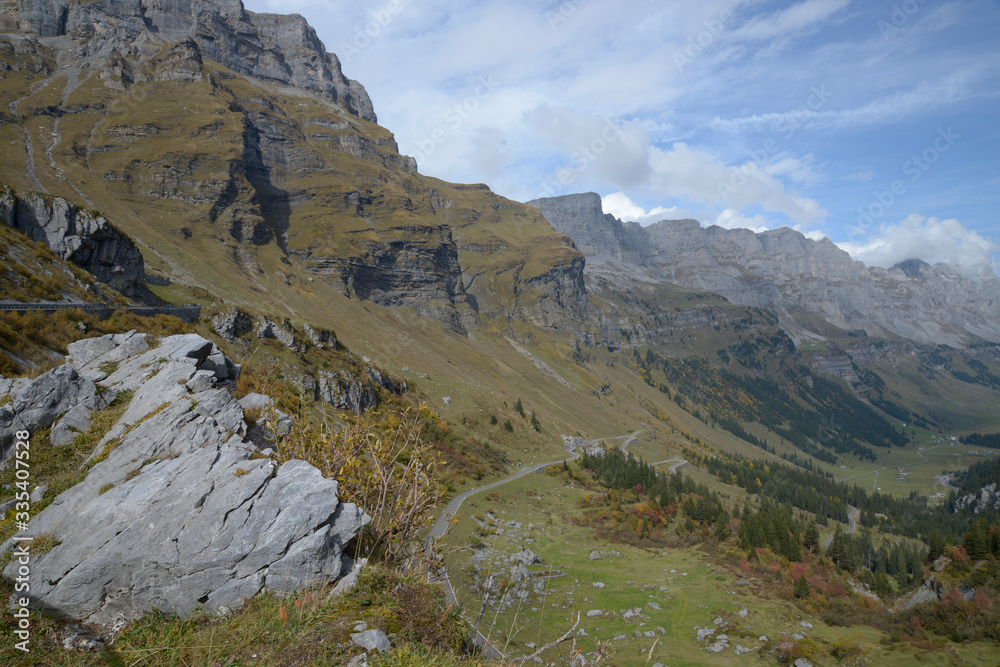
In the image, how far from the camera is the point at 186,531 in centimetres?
814

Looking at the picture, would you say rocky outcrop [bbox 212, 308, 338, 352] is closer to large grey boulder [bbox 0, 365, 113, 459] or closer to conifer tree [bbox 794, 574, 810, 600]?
large grey boulder [bbox 0, 365, 113, 459]

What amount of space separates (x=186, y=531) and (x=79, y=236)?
5451cm

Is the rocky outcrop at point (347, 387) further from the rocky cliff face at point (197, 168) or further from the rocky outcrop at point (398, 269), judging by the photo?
the rocky outcrop at point (398, 269)

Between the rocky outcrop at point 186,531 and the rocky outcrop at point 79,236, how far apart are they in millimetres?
48936

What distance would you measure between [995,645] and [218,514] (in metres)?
55.1

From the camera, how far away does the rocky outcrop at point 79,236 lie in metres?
42.8

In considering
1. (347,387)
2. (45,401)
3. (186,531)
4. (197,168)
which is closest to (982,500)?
(347,387)

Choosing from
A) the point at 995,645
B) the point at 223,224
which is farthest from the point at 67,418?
the point at 223,224

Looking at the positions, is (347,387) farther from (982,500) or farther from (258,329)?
(982,500)

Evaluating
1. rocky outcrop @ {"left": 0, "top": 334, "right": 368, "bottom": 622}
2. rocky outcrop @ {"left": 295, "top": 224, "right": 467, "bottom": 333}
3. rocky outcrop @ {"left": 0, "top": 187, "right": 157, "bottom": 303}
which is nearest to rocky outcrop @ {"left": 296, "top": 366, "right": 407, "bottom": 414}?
rocky outcrop @ {"left": 0, "top": 187, "right": 157, "bottom": 303}

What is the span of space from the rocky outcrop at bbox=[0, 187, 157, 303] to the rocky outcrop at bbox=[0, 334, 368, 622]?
4894 cm

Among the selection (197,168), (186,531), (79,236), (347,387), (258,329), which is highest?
(197,168)

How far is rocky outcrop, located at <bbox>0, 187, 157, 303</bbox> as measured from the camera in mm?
42844

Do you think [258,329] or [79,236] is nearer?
[79,236]
